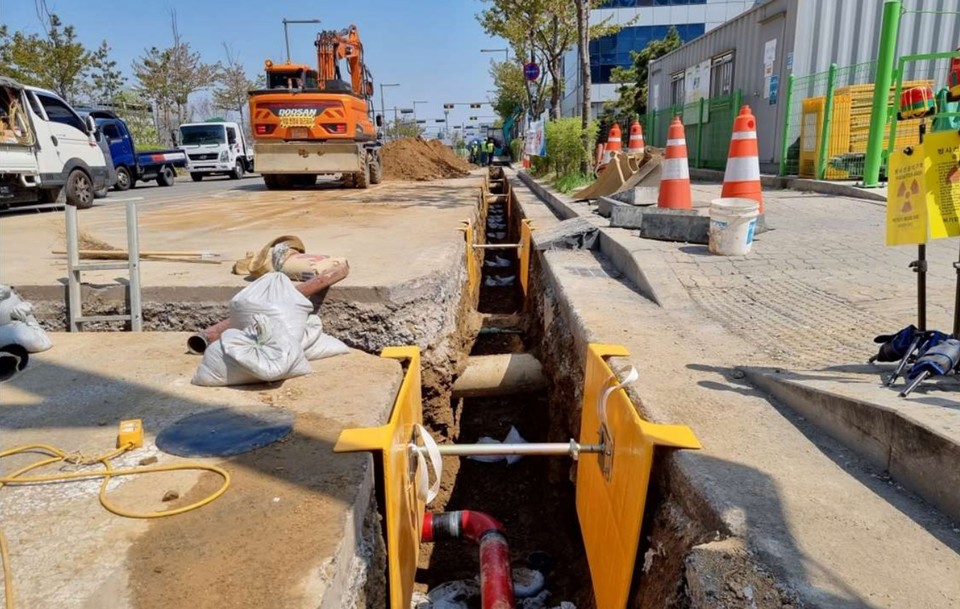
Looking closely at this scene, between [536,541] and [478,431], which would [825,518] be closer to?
[536,541]

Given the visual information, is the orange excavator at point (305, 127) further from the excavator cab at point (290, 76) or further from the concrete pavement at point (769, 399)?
the concrete pavement at point (769, 399)

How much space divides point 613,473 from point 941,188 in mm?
1532

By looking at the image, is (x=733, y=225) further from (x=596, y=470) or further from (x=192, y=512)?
(x=192, y=512)

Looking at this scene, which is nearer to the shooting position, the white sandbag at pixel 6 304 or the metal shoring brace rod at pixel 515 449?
the metal shoring brace rod at pixel 515 449

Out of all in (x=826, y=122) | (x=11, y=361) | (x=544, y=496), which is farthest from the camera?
(x=826, y=122)

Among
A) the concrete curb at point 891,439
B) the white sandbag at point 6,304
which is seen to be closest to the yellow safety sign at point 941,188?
the concrete curb at point 891,439

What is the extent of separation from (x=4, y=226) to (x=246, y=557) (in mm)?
8514

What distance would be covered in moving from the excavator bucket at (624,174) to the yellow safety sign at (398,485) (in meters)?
5.15

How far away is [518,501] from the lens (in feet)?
13.1

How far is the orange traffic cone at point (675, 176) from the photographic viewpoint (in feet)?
19.1

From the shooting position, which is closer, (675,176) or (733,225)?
(733,225)

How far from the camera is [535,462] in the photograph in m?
4.30

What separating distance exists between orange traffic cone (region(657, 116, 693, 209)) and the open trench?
145 centimetres

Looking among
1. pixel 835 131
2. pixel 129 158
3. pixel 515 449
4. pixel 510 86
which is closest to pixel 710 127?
pixel 835 131
